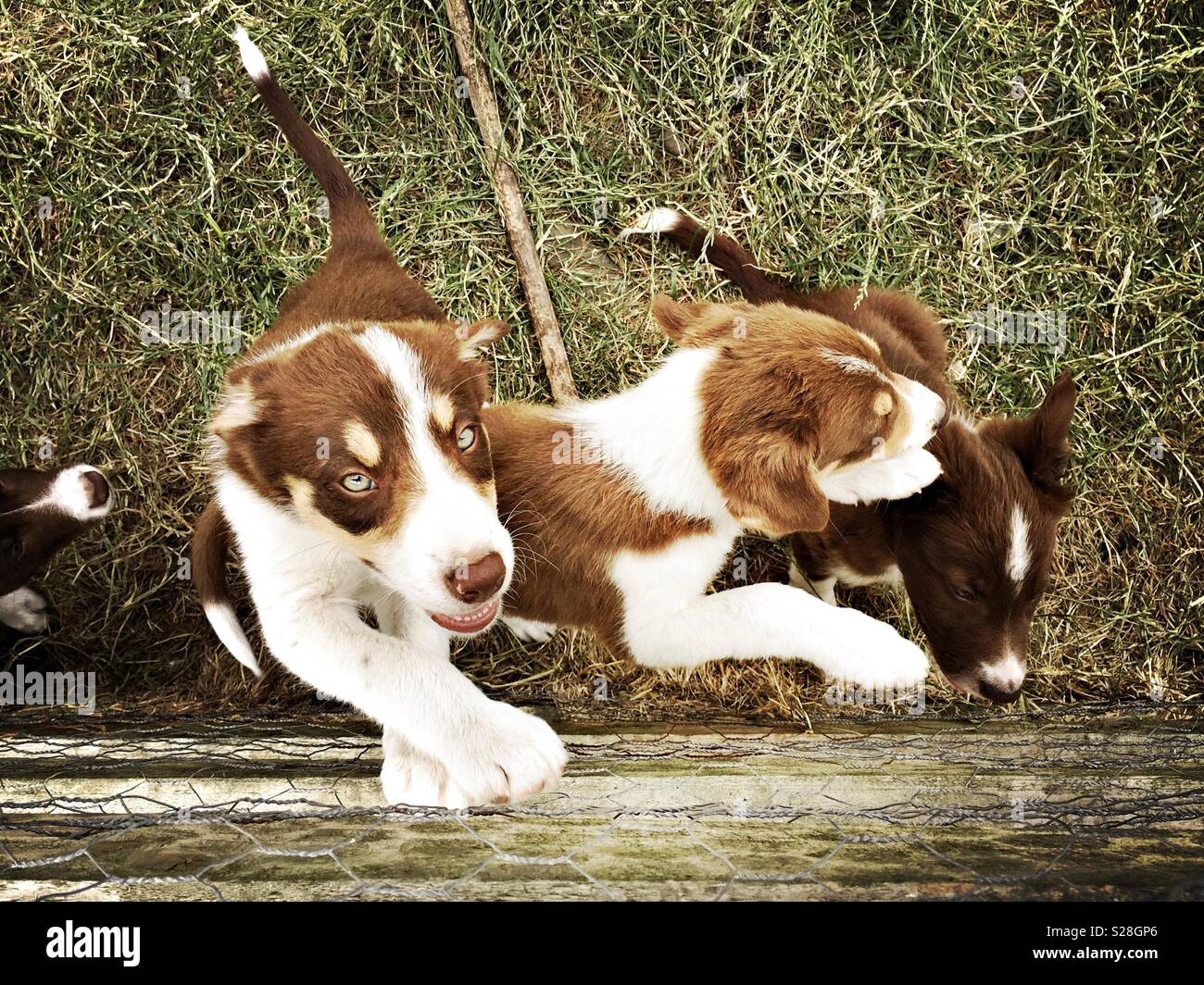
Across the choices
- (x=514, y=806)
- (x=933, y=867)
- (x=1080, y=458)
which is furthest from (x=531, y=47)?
(x=933, y=867)

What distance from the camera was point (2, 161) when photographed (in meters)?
4.71

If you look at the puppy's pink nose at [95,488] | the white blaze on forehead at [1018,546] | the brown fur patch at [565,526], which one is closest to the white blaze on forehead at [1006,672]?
the white blaze on forehead at [1018,546]

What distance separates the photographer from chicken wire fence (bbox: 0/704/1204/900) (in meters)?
2.14

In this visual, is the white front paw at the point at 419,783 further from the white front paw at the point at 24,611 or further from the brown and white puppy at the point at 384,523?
the white front paw at the point at 24,611

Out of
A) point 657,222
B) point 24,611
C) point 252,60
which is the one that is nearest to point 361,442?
point 657,222

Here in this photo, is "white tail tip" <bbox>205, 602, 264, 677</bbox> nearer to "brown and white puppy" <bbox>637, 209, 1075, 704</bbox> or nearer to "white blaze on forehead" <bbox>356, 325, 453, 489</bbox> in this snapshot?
"white blaze on forehead" <bbox>356, 325, 453, 489</bbox>

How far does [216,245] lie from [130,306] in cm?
55

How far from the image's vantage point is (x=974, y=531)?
3402 millimetres

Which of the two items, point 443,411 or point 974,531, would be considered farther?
point 974,531

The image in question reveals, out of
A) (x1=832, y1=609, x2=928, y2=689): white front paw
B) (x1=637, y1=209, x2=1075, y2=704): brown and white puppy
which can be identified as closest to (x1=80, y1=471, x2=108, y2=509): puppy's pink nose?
(x1=637, y1=209, x2=1075, y2=704): brown and white puppy

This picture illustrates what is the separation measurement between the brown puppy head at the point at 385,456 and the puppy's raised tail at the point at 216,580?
791 millimetres

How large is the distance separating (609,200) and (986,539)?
2.52m

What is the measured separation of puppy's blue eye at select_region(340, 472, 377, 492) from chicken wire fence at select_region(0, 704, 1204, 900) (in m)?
0.92

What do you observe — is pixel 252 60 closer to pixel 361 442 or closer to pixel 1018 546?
pixel 361 442
